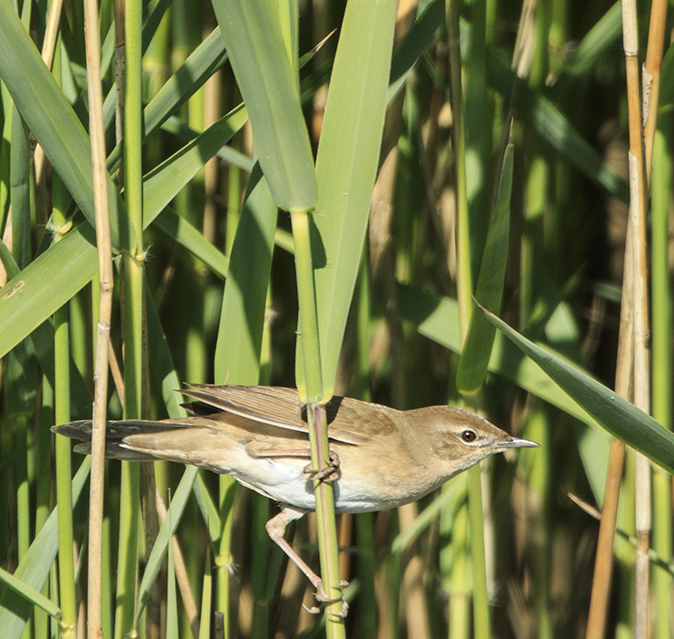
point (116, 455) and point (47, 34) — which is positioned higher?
point (47, 34)

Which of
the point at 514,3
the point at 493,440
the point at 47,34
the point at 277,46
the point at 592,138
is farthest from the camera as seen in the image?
the point at 592,138

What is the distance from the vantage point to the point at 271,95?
35.9 inches

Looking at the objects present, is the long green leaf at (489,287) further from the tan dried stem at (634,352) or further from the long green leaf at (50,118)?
the long green leaf at (50,118)

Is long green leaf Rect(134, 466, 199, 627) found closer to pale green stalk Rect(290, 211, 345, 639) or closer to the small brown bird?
the small brown bird

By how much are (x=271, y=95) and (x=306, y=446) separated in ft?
2.46

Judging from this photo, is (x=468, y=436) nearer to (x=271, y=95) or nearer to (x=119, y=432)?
(x=119, y=432)

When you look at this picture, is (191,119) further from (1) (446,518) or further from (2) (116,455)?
(1) (446,518)

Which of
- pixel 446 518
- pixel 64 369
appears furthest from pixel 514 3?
pixel 64 369

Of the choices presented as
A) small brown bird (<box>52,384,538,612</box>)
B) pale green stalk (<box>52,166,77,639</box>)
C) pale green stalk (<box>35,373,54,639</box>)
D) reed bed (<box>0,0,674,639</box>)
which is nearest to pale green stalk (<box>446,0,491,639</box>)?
reed bed (<box>0,0,674,639</box>)

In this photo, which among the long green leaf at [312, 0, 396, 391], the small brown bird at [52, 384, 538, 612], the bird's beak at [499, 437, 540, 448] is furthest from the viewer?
the bird's beak at [499, 437, 540, 448]

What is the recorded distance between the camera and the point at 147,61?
5.22ft

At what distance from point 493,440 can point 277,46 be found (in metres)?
0.95

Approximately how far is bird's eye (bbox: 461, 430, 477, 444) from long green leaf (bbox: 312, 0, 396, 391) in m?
0.53

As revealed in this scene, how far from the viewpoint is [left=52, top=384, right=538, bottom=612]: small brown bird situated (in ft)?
4.43
